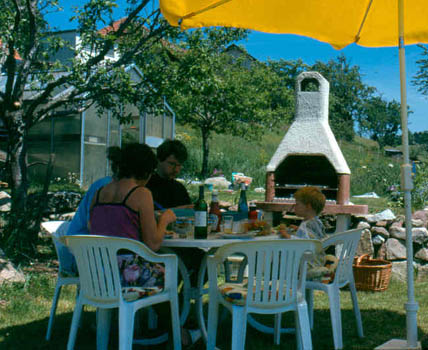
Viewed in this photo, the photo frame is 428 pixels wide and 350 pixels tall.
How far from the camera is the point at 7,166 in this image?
702 cm

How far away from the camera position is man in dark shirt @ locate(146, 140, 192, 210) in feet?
13.8

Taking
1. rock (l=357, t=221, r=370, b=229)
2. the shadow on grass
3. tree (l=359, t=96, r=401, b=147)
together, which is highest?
tree (l=359, t=96, r=401, b=147)

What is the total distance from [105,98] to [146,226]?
13.8 ft

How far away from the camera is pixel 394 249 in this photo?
20.8ft

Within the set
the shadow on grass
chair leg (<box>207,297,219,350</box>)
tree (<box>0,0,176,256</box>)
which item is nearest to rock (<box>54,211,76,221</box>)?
tree (<box>0,0,176,256</box>)

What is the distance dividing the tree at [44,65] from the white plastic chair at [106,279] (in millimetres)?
3341

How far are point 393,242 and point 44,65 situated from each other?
5314mm

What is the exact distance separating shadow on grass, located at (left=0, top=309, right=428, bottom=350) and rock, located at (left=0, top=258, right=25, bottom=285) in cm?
94

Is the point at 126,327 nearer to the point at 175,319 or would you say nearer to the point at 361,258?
the point at 175,319

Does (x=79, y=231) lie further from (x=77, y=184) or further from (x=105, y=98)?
(x=77, y=184)

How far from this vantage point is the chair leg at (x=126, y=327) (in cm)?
277

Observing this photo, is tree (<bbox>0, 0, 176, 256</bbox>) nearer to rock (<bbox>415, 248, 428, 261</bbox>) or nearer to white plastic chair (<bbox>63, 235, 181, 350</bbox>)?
white plastic chair (<bbox>63, 235, 181, 350</bbox>)

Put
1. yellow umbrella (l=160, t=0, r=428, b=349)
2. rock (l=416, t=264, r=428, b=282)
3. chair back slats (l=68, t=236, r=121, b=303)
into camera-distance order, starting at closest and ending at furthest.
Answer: chair back slats (l=68, t=236, r=121, b=303) < yellow umbrella (l=160, t=0, r=428, b=349) < rock (l=416, t=264, r=428, b=282)

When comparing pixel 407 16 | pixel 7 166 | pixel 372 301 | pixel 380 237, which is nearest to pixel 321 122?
pixel 380 237
